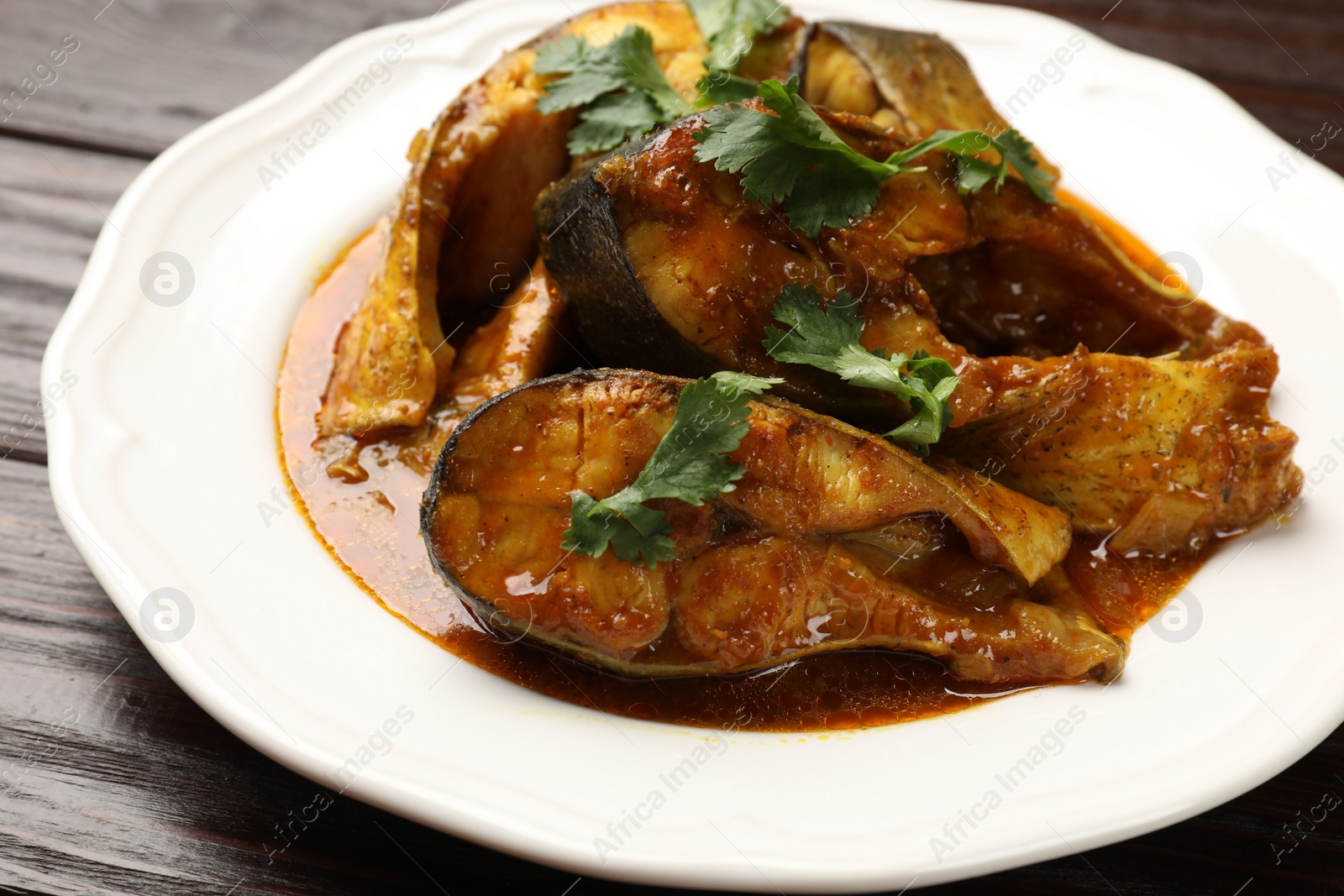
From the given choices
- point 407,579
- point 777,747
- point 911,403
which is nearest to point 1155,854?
point 777,747

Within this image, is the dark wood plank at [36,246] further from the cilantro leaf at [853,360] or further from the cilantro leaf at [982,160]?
the cilantro leaf at [982,160]

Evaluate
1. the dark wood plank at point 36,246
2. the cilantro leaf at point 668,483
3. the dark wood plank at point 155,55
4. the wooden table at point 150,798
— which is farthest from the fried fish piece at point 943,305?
the dark wood plank at point 155,55

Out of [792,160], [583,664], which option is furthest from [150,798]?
[792,160]

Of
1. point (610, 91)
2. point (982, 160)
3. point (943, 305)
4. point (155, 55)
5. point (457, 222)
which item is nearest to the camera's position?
point (982, 160)

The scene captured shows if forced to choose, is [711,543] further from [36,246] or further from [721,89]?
[36,246]

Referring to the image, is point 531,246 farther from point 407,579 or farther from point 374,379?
point 407,579

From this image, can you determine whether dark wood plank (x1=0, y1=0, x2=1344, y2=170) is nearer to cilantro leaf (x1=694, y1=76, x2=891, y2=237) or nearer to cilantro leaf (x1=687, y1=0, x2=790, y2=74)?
cilantro leaf (x1=687, y1=0, x2=790, y2=74)
